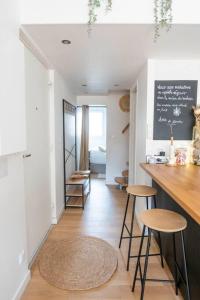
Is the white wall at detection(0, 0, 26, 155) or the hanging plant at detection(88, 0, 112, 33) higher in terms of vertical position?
the hanging plant at detection(88, 0, 112, 33)

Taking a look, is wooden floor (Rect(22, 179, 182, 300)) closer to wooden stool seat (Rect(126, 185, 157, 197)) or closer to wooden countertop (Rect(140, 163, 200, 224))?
wooden stool seat (Rect(126, 185, 157, 197))

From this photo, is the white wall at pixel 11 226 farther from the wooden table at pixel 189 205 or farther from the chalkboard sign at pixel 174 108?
the chalkboard sign at pixel 174 108

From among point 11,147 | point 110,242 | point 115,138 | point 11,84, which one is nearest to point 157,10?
point 11,84

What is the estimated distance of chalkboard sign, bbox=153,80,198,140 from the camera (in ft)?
7.60

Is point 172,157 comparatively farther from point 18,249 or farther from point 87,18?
point 18,249

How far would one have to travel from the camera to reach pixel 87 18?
1551 mm

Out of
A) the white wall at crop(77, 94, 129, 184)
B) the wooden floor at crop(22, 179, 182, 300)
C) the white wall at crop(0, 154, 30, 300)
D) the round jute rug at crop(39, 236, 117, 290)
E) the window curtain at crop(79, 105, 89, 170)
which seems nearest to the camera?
the white wall at crop(0, 154, 30, 300)

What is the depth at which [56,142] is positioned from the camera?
2.84 metres

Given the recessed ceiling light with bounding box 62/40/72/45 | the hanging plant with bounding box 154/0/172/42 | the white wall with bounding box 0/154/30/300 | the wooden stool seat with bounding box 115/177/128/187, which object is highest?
the hanging plant with bounding box 154/0/172/42

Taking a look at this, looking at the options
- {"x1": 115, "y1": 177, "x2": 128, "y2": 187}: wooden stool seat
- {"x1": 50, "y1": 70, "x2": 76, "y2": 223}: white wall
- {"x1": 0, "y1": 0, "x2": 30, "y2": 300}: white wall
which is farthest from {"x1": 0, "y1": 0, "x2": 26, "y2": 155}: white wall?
{"x1": 115, "y1": 177, "x2": 128, "y2": 187}: wooden stool seat

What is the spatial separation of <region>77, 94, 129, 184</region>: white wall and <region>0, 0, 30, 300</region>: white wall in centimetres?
323

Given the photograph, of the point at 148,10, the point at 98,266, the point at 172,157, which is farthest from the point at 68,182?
the point at 148,10

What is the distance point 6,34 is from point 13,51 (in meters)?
0.10

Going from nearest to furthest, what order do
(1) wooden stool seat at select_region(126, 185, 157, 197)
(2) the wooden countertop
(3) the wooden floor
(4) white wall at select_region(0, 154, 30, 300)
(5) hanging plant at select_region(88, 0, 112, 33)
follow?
1. (2) the wooden countertop
2. (4) white wall at select_region(0, 154, 30, 300)
3. (5) hanging plant at select_region(88, 0, 112, 33)
4. (3) the wooden floor
5. (1) wooden stool seat at select_region(126, 185, 157, 197)
